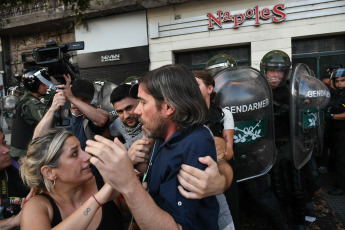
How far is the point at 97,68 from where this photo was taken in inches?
370

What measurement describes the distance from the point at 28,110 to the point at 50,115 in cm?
70

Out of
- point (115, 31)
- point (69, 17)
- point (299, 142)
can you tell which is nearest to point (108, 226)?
point (299, 142)

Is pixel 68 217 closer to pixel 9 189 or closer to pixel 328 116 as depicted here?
pixel 9 189

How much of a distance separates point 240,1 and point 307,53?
2511 mm

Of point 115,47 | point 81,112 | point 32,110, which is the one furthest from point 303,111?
point 115,47

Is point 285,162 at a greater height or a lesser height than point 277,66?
lesser

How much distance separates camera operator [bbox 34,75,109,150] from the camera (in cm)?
206

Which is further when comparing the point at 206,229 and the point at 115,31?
the point at 115,31

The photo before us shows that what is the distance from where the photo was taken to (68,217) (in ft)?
3.67

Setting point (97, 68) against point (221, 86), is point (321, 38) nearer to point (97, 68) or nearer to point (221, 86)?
point (221, 86)

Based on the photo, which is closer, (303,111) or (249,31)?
(303,111)

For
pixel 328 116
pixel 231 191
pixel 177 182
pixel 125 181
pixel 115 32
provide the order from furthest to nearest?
pixel 115 32, pixel 328 116, pixel 231 191, pixel 177 182, pixel 125 181

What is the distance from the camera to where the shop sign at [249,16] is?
7008mm

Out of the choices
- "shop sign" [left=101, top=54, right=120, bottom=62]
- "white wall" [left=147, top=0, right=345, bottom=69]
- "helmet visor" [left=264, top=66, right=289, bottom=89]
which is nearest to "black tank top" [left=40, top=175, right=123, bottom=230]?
"helmet visor" [left=264, top=66, right=289, bottom=89]
